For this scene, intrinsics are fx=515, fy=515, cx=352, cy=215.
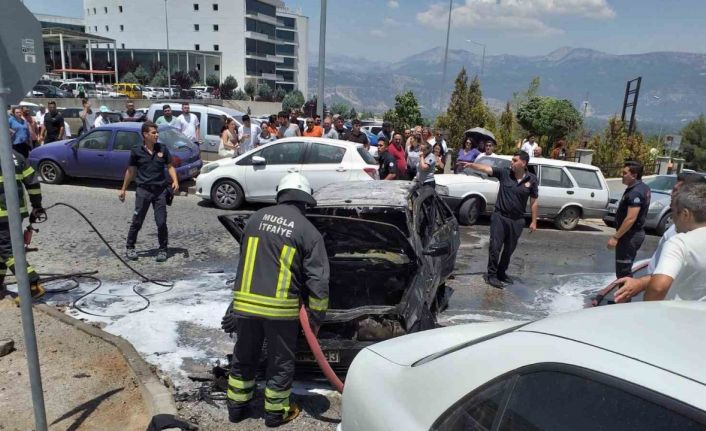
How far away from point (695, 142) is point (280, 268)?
→ 237ft

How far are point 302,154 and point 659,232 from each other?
27.5 ft

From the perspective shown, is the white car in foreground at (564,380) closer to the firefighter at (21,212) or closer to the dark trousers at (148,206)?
the firefighter at (21,212)

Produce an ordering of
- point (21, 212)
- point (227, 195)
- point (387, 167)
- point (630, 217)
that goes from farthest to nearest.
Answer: point (227, 195) → point (387, 167) → point (630, 217) → point (21, 212)

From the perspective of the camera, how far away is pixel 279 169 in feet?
34.1

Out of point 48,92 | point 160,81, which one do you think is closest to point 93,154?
point 48,92

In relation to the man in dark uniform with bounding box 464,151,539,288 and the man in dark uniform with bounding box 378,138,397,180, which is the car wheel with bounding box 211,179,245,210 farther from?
the man in dark uniform with bounding box 464,151,539,288

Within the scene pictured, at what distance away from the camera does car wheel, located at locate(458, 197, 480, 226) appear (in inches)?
434

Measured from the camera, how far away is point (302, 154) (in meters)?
10.4

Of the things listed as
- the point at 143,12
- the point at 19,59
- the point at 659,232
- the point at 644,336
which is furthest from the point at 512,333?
the point at 143,12

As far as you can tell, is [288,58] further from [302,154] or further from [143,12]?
[302,154]

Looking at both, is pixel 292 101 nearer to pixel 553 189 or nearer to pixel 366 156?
pixel 366 156

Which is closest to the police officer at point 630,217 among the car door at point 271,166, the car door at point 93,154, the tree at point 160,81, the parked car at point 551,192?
the parked car at point 551,192

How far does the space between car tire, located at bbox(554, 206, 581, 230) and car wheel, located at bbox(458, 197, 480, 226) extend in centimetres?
194

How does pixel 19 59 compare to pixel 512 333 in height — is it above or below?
above
